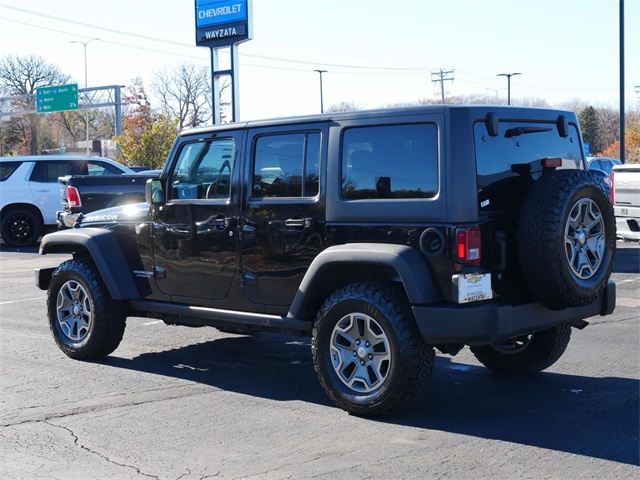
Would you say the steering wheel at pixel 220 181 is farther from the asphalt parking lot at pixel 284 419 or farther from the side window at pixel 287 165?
the asphalt parking lot at pixel 284 419

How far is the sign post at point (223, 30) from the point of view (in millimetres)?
24609

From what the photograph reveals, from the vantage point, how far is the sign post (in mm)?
24609

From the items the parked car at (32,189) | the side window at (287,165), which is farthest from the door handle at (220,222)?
the parked car at (32,189)

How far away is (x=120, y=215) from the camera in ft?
25.3

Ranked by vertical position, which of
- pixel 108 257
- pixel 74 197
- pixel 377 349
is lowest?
pixel 377 349

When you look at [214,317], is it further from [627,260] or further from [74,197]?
[627,260]

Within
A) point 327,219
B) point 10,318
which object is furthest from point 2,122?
point 327,219

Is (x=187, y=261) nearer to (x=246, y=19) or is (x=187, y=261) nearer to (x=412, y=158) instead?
(x=412, y=158)

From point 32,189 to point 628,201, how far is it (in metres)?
12.4

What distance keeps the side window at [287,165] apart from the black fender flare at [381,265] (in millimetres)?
577

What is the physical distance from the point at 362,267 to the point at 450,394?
48.8 inches

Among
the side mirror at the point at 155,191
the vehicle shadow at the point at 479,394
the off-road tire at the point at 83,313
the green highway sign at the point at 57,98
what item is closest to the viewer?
the vehicle shadow at the point at 479,394

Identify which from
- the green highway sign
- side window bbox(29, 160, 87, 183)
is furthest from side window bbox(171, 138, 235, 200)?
the green highway sign

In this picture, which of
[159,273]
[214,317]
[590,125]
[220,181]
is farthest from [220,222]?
[590,125]
